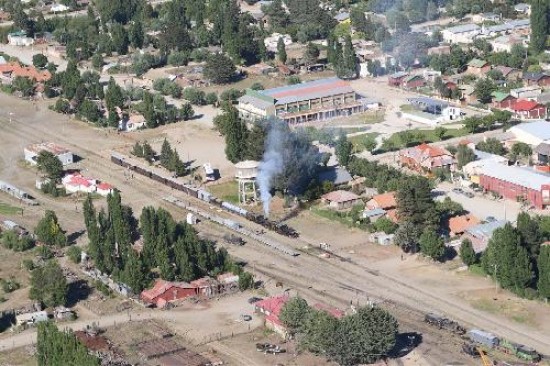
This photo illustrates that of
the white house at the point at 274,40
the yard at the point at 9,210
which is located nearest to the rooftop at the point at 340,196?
the yard at the point at 9,210

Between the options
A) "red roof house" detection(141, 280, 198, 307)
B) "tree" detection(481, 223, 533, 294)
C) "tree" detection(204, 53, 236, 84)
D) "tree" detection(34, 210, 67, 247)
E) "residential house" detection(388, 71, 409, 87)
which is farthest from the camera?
"tree" detection(204, 53, 236, 84)

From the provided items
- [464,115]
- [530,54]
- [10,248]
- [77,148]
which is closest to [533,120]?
[464,115]

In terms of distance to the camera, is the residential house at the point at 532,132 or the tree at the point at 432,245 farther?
the residential house at the point at 532,132

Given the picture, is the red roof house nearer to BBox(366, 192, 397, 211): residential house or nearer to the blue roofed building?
BBox(366, 192, 397, 211): residential house

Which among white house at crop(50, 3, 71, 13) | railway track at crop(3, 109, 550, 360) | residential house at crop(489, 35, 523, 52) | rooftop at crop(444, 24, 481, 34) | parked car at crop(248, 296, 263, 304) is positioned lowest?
railway track at crop(3, 109, 550, 360)

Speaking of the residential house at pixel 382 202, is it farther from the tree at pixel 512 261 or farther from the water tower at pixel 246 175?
the tree at pixel 512 261

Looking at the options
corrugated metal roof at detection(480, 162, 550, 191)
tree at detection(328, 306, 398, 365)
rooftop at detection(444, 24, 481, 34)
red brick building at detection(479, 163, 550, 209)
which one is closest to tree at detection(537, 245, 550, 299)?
tree at detection(328, 306, 398, 365)

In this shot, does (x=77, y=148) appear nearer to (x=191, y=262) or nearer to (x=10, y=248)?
(x=10, y=248)

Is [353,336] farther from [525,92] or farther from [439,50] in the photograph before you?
[439,50]
